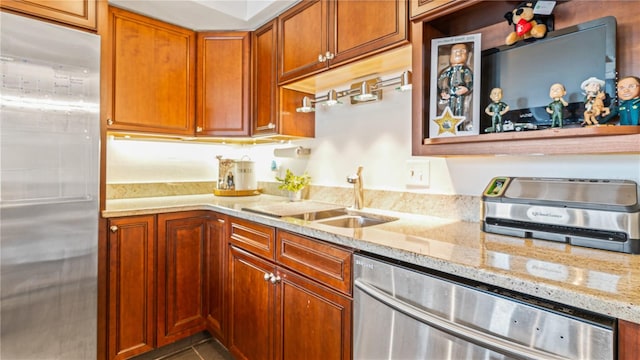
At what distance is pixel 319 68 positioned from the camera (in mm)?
1682

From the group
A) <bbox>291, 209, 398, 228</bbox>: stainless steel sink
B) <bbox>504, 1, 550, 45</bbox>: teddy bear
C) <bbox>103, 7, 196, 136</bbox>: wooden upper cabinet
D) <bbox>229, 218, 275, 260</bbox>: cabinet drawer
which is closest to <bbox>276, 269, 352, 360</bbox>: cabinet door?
<bbox>229, 218, 275, 260</bbox>: cabinet drawer

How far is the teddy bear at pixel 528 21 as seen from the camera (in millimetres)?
1117

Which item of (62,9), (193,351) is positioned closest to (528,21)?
(62,9)

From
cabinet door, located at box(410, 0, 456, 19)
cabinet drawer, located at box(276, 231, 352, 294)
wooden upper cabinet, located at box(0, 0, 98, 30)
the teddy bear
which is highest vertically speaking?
wooden upper cabinet, located at box(0, 0, 98, 30)

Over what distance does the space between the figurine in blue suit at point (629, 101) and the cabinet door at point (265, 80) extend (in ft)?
5.36

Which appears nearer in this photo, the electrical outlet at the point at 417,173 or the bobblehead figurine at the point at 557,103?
the bobblehead figurine at the point at 557,103

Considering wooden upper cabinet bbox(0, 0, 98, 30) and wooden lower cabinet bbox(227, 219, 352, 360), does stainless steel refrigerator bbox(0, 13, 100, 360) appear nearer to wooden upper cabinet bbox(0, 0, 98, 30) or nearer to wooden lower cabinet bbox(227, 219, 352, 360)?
wooden upper cabinet bbox(0, 0, 98, 30)

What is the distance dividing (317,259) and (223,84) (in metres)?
1.61

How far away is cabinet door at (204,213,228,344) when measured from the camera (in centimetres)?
187

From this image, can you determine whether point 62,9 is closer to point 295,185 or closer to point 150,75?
point 150,75

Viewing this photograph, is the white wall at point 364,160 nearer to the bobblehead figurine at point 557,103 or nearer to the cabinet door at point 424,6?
the bobblehead figurine at point 557,103

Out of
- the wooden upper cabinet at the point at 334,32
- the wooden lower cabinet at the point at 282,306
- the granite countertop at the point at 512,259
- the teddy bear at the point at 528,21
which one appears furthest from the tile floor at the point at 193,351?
the teddy bear at the point at 528,21

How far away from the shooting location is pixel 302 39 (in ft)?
5.91

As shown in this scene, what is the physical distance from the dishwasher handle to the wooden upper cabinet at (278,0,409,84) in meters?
1.04
